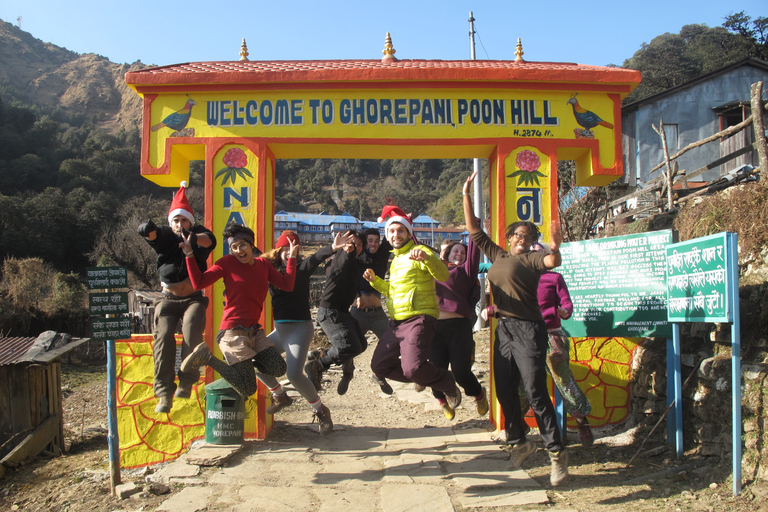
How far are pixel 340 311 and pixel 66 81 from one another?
12444cm

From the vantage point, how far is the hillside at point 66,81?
307 feet

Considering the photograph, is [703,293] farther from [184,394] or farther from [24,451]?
[24,451]

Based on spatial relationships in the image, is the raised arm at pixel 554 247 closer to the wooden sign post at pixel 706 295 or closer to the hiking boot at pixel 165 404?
the wooden sign post at pixel 706 295

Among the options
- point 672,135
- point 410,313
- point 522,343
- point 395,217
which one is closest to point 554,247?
point 522,343

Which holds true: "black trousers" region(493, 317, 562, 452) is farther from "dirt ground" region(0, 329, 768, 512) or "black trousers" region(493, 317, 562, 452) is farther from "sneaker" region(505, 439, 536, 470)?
"dirt ground" region(0, 329, 768, 512)

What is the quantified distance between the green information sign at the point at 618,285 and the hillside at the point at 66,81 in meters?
92.9

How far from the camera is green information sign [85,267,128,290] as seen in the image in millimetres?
5324

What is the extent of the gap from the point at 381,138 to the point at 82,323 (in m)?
24.2

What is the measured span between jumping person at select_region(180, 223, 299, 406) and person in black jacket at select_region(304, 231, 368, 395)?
0.84 metres

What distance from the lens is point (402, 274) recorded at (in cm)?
511

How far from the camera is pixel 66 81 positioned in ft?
350

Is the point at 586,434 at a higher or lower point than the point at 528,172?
lower

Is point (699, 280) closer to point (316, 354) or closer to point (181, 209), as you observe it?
point (316, 354)

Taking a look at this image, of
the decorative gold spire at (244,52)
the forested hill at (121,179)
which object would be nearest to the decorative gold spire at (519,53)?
the decorative gold spire at (244,52)
